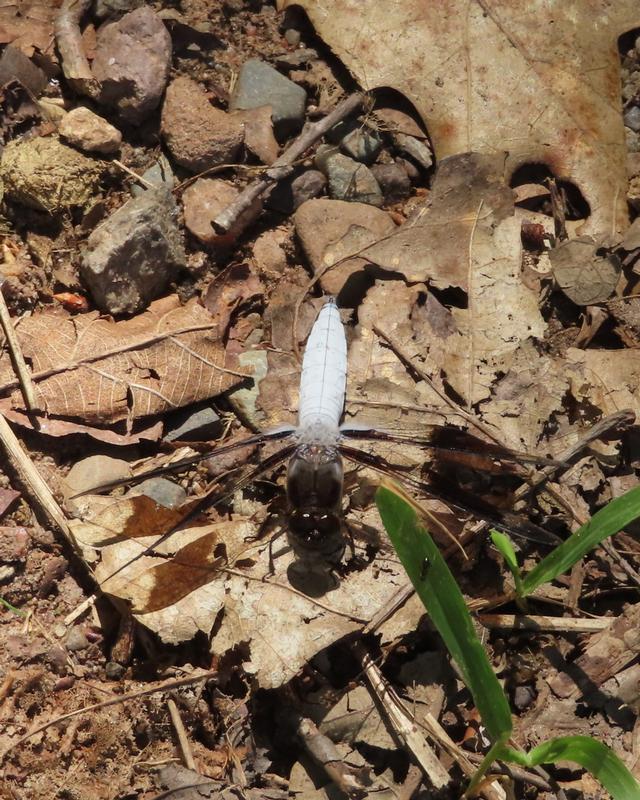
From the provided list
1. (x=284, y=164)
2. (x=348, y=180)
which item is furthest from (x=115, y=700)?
(x=348, y=180)

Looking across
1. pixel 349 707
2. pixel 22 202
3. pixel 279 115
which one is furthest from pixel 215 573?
pixel 279 115

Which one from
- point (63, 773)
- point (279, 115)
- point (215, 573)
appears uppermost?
point (279, 115)

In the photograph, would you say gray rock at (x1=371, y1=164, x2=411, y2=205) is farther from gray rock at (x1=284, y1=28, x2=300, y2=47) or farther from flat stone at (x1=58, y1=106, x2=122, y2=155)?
flat stone at (x1=58, y1=106, x2=122, y2=155)

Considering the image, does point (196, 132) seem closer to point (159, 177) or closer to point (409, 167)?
point (159, 177)

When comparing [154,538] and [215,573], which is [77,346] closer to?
[154,538]

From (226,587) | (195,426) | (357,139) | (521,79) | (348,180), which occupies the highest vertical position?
(521,79)

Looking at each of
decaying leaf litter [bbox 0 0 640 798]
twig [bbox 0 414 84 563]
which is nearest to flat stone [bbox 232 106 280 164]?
decaying leaf litter [bbox 0 0 640 798]
